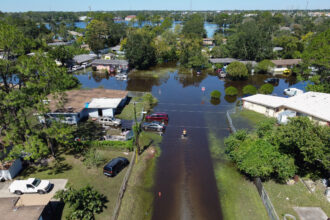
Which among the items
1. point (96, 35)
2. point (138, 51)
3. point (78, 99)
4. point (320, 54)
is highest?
point (96, 35)

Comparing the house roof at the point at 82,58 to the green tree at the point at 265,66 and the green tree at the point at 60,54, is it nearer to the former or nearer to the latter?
the green tree at the point at 60,54

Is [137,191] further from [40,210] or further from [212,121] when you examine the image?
[212,121]

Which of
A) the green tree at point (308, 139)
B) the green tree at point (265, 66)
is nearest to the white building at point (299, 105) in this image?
the green tree at point (308, 139)

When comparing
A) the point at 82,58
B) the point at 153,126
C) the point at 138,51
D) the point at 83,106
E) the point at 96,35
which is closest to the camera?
the point at 153,126

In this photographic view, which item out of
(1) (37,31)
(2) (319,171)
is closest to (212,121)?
(2) (319,171)

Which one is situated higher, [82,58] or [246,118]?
[82,58]

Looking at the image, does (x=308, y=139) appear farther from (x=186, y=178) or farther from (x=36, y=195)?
(x=36, y=195)

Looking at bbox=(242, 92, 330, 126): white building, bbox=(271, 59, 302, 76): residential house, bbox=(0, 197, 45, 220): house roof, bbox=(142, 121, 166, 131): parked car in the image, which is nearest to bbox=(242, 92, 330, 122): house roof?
bbox=(242, 92, 330, 126): white building

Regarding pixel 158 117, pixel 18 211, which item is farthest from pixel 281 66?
pixel 18 211
